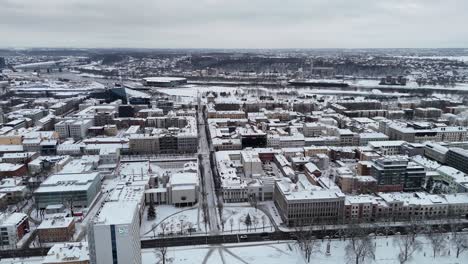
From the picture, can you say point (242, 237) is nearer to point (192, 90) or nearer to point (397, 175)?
point (397, 175)

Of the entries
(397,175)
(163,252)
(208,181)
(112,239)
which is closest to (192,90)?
(208,181)

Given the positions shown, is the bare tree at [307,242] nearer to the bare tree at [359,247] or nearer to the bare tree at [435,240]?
the bare tree at [359,247]

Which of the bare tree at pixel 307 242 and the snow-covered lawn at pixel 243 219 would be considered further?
the snow-covered lawn at pixel 243 219

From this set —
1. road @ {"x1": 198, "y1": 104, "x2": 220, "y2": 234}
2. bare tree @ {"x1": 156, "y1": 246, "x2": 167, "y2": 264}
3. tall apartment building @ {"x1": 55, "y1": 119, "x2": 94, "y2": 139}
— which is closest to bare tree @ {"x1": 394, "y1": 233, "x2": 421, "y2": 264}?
road @ {"x1": 198, "y1": 104, "x2": 220, "y2": 234}

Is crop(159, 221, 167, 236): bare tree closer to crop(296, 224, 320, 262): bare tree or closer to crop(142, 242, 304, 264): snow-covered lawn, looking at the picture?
crop(142, 242, 304, 264): snow-covered lawn

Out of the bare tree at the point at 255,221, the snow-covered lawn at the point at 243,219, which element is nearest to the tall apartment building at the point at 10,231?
the snow-covered lawn at the point at 243,219

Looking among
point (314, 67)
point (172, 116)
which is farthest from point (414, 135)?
point (314, 67)
